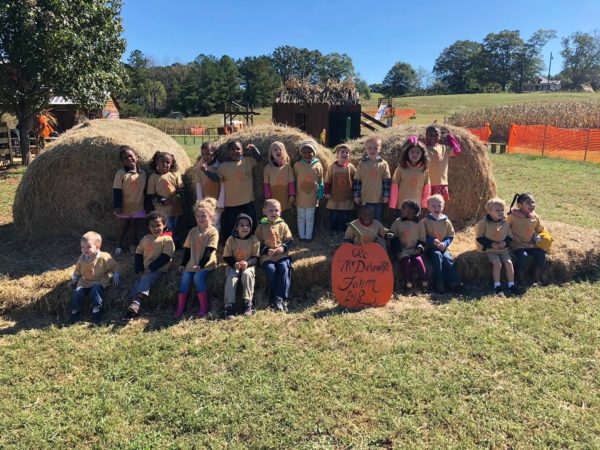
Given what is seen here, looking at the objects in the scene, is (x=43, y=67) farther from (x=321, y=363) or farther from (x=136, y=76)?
(x=136, y=76)

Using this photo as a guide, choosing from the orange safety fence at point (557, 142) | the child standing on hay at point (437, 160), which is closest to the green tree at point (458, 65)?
the orange safety fence at point (557, 142)

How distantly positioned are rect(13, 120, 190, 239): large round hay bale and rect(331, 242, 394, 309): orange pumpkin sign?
139 inches

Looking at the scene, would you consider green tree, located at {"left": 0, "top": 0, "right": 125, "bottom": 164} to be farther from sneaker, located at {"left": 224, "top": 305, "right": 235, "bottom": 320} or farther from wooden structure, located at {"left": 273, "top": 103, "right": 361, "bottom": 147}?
sneaker, located at {"left": 224, "top": 305, "right": 235, "bottom": 320}

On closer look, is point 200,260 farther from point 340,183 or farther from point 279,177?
point 340,183

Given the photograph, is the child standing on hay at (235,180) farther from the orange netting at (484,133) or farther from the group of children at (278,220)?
the orange netting at (484,133)

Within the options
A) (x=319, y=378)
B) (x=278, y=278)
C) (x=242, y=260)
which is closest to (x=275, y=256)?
(x=278, y=278)

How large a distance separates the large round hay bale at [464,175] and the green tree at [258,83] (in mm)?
72127

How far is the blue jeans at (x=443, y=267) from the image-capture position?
5.34 metres

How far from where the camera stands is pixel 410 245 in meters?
5.47

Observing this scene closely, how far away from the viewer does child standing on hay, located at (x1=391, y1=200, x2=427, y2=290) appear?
5383mm

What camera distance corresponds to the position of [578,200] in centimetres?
967

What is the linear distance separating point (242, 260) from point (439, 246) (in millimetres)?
2395

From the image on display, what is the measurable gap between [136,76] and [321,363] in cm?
8183

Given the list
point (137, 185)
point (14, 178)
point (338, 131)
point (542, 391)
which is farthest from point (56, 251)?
point (338, 131)
